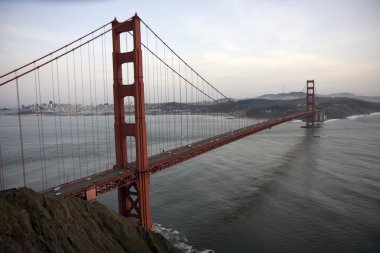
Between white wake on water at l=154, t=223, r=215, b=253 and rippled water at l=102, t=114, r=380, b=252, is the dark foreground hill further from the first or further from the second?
rippled water at l=102, t=114, r=380, b=252

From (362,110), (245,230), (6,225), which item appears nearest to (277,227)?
(245,230)

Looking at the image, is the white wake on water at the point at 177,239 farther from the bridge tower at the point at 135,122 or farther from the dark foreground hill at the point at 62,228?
the dark foreground hill at the point at 62,228

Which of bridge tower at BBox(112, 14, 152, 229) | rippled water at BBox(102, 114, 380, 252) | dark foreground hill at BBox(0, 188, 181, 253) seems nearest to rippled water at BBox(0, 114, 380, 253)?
rippled water at BBox(102, 114, 380, 252)

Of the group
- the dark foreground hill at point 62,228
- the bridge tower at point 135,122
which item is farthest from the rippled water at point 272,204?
the dark foreground hill at point 62,228

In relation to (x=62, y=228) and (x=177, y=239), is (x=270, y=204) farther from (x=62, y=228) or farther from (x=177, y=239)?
(x=62, y=228)

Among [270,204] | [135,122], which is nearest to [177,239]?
[135,122]

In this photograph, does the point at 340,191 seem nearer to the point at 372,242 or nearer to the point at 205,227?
the point at 372,242

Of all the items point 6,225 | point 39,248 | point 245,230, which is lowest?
point 245,230
